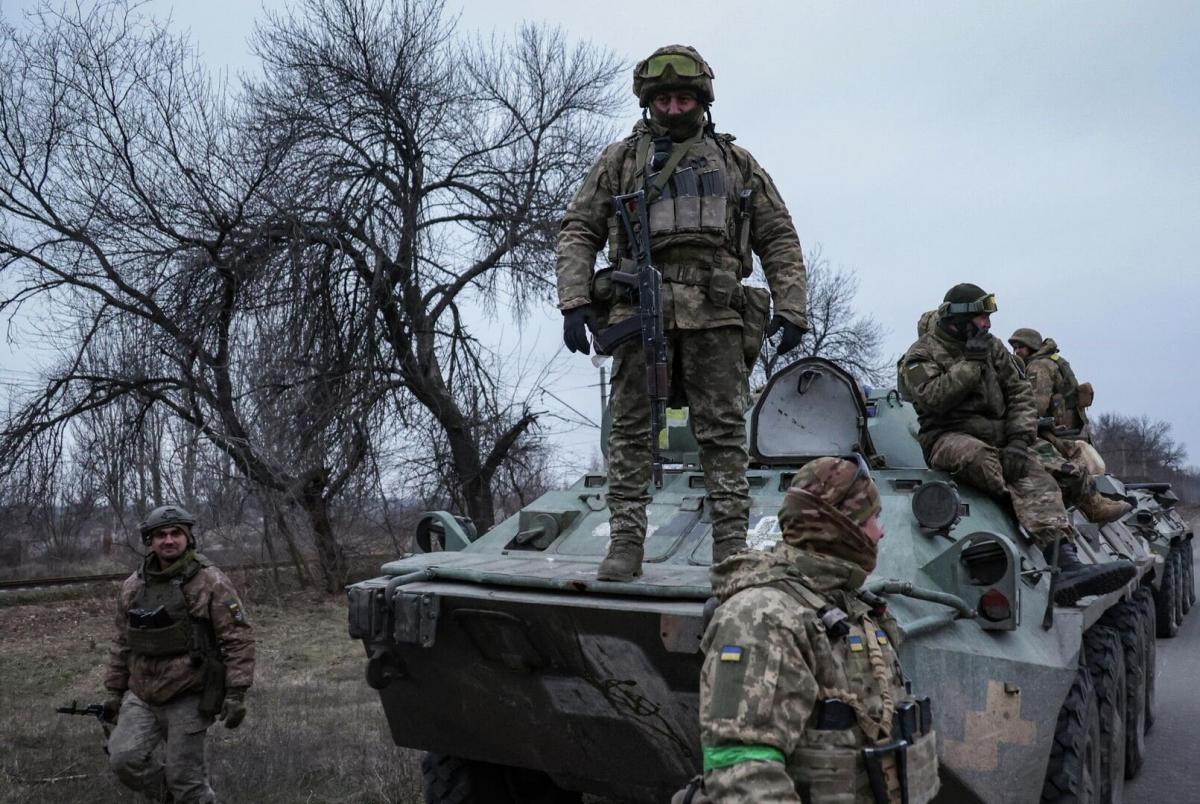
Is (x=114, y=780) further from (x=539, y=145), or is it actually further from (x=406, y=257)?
(x=539, y=145)

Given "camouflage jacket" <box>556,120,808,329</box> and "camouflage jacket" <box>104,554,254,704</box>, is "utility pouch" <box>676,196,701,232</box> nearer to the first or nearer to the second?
"camouflage jacket" <box>556,120,808,329</box>

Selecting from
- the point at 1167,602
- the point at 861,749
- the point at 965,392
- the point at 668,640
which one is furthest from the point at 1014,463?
the point at 1167,602

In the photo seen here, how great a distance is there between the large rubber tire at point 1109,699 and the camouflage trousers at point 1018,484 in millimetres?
605

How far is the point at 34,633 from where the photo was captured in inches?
473

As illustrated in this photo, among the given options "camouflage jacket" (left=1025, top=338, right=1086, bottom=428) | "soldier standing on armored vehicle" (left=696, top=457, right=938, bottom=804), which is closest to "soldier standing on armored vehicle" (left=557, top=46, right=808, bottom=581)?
"soldier standing on armored vehicle" (left=696, top=457, right=938, bottom=804)

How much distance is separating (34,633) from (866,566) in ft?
36.8

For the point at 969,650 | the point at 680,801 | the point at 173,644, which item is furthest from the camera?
the point at 173,644

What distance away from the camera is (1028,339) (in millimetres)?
9891

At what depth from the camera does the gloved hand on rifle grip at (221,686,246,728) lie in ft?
A: 17.7

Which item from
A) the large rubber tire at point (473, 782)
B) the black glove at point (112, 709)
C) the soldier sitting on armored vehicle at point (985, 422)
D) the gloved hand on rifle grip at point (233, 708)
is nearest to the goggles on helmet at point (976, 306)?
the soldier sitting on armored vehicle at point (985, 422)

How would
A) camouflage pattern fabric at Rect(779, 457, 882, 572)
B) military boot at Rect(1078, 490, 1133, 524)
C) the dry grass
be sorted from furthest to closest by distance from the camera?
military boot at Rect(1078, 490, 1133, 524) < the dry grass < camouflage pattern fabric at Rect(779, 457, 882, 572)

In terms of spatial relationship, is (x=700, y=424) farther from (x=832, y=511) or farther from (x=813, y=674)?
(x=813, y=674)

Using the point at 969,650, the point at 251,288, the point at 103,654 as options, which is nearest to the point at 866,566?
the point at 969,650

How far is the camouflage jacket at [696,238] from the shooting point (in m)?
4.26
